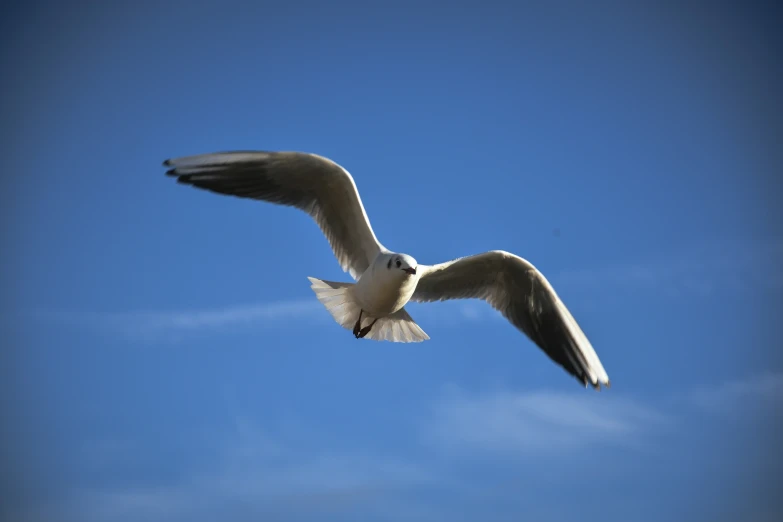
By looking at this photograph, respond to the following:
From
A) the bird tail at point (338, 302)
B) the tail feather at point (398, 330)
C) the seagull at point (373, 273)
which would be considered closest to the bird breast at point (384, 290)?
the seagull at point (373, 273)

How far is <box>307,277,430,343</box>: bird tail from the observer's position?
27.4 feet

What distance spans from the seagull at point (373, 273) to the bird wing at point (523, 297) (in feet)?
0.03

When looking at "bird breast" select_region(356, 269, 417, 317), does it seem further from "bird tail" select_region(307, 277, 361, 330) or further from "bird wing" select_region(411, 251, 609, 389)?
"bird wing" select_region(411, 251, 609, 389)

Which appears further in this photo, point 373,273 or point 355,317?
point 355,317

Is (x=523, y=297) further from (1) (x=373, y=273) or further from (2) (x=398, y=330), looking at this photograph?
(1) (x=373, y=273)

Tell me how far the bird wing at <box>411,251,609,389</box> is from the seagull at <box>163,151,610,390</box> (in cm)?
1

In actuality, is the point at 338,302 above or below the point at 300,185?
below

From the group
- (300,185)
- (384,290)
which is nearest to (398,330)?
(384,290)

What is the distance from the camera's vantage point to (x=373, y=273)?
7.70 m

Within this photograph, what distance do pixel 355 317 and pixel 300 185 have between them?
1487 mm

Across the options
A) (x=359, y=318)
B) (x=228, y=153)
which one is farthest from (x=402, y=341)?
(x=228, y=153)

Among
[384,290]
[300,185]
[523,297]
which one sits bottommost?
[384,290]

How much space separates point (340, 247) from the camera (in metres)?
8.44

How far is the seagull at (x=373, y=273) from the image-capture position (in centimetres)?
776
